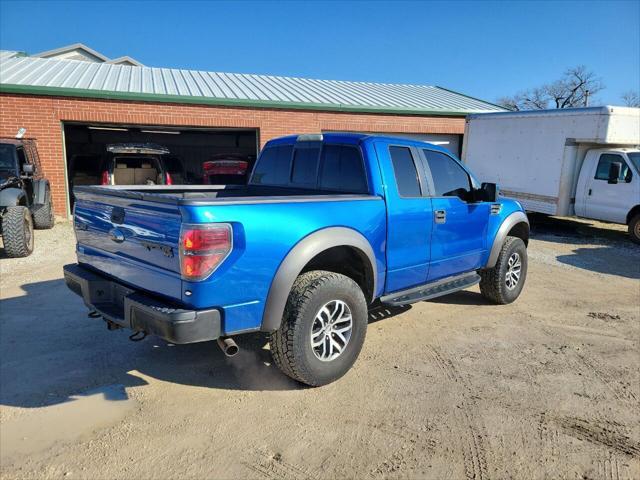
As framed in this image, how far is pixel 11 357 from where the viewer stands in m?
4.06

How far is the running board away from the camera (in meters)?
4.16

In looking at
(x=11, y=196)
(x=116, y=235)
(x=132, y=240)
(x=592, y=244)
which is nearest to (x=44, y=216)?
(x=11, y=196)

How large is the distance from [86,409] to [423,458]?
2299 millimetres

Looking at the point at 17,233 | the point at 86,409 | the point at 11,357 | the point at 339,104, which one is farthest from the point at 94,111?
the point at 86,409

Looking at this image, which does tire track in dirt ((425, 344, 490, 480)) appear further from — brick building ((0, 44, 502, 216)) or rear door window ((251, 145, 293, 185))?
brick building ((0, 44, 502, 216))

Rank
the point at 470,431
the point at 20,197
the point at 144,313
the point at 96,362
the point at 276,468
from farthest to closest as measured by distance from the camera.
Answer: the point at 20,197 < the point at 96,362 < the point at 470,431 < the point at 144,313 < the point at 276,468

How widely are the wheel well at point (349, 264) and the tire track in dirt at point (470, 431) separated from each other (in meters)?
0.96

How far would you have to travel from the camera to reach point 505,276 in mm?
5672

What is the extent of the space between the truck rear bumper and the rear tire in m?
10.5

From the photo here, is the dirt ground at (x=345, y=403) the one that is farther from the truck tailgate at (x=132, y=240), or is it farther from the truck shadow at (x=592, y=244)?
the truck shadow at (x=592, y=244)

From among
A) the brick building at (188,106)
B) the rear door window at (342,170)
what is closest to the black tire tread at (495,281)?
the rear door window at (342,170)

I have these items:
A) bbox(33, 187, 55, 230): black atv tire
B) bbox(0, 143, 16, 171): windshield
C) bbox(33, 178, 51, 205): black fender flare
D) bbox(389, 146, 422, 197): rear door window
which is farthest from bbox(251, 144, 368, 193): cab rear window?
bbox(33, 187, 55, 230): black atv tire

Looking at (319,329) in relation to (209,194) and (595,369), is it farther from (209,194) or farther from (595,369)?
(595,369)

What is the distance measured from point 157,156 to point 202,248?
9.97 meters
